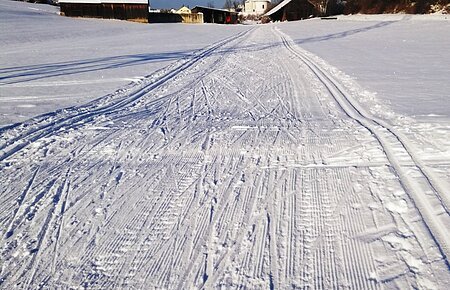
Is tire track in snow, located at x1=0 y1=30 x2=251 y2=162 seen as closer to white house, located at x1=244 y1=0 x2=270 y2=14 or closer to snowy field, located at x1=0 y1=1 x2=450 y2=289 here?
snowy field, located at x1=0 y1=1 x2=450 y2=289

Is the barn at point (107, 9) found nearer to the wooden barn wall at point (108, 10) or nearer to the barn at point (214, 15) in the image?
the wooden barn wall at point (108, 10)

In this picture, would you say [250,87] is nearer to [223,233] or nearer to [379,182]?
[379,182]

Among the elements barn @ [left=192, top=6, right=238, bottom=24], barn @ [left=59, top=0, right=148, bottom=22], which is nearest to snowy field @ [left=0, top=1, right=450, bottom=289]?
barn @ [left=59, top=0, right=148, bottom=22]

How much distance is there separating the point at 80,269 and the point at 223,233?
124 centimetres

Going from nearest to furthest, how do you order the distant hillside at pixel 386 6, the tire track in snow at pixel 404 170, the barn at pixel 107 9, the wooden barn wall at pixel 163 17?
the tire track in snow at pixel 404 170 → the distant hillside at pixel 386 6 → the barn at pixel 107 9 → the wooden barn wall at pixel 163 17

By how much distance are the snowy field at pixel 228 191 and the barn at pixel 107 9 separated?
163 ft

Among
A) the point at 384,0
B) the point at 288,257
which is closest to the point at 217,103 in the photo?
the point at 288,257

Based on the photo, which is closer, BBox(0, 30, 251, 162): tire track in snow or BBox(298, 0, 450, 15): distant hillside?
BBox(0, 30, 251, 162): tire track in snow

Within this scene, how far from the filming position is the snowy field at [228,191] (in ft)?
8.97

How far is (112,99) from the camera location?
7824 millimetres

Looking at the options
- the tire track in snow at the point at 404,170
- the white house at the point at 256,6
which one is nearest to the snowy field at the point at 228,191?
the tire track in snow at the point at 404,170

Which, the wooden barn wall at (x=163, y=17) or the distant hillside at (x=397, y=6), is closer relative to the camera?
the distant hillside at (x=397, y=6)

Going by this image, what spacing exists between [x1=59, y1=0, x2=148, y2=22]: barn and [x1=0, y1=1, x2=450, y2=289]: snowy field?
49.6 meters

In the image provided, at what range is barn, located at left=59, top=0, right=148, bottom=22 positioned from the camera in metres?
51.4
